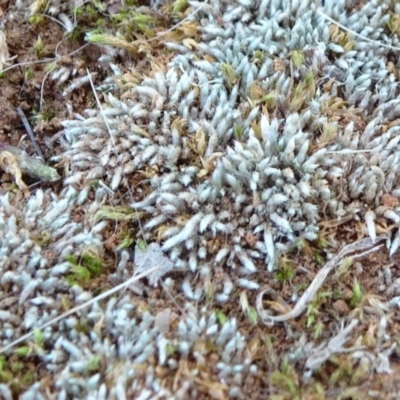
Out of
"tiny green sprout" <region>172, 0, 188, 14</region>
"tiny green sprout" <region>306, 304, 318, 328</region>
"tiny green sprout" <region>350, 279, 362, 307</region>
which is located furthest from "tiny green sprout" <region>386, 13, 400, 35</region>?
"tiny green sprout" <region>306, 304, 318, 328</region>

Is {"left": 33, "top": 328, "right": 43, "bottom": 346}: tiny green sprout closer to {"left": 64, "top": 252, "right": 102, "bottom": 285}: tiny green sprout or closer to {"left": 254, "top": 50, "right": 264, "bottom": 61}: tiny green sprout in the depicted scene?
{"left": 64, "top": 252, "right": 102, "bottom": 285}: tiny green sprout

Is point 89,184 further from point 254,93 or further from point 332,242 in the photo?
point 332,242

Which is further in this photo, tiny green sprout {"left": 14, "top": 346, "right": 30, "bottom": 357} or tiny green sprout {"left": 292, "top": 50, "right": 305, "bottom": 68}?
tiny green sprout {"left": 292, "top": 50, "right": 305, "bottom": 68}

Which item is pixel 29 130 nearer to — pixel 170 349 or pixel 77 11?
pixel 77 11

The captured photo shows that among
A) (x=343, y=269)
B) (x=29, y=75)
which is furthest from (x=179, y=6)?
(x=343, y=269)

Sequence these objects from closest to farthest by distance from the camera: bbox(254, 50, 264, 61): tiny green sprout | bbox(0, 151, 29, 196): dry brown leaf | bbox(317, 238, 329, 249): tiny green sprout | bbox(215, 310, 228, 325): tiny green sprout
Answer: bbox(215, 310, 228, 325): tiny green sprout, bbox(317, 238, 329, 249): tiny green sprout, bbox(0, 151, 29, 196): dry brown leaf, bbox(254, 50, 264, 61): tiny green sprout

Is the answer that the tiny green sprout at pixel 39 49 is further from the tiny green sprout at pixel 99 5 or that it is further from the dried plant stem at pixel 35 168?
the dried plant stem at pixel 35 168
